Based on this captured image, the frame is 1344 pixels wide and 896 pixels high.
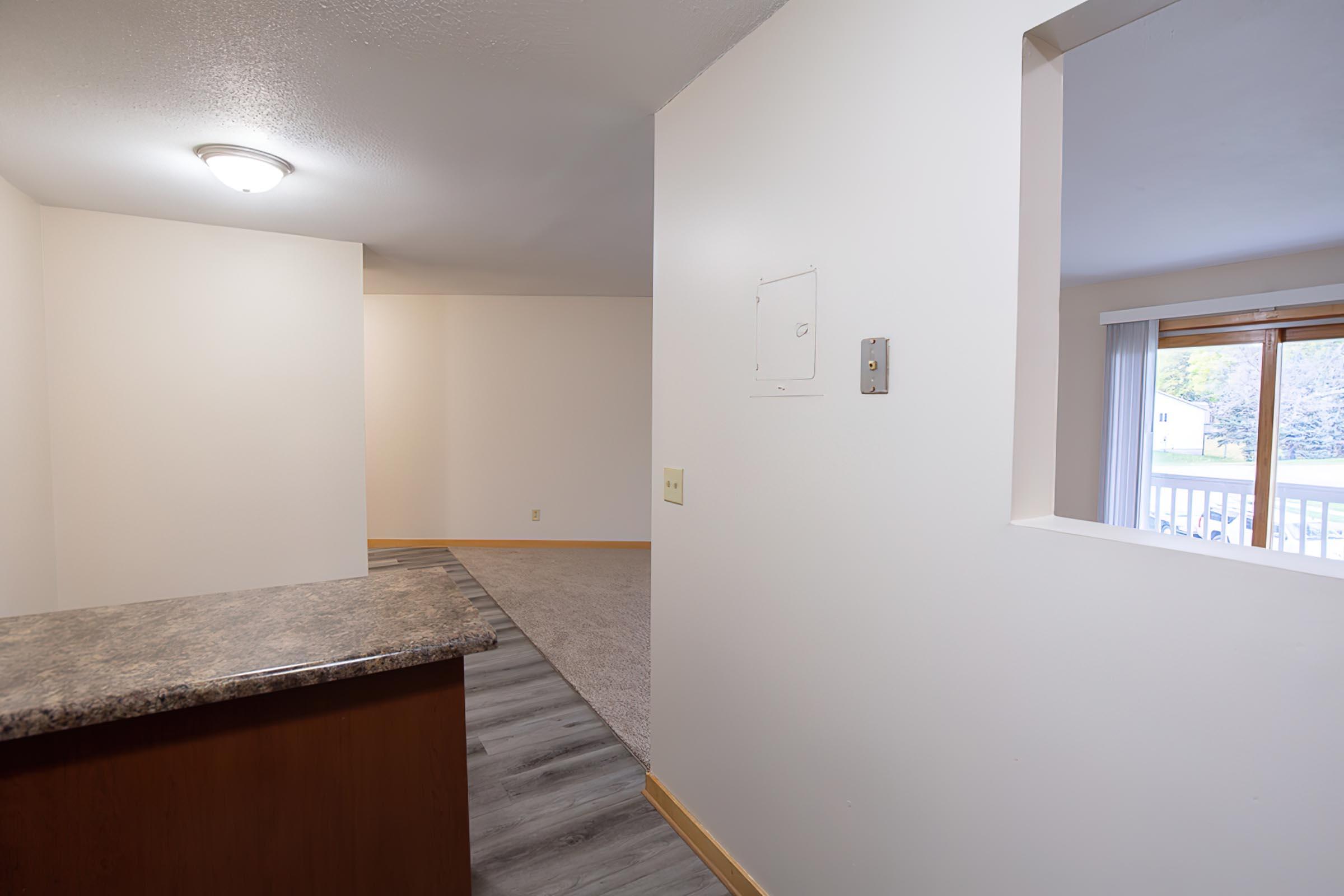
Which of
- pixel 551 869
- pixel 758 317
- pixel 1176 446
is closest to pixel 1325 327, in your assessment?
pixel 1176 446

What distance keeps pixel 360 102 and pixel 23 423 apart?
8.24 feet

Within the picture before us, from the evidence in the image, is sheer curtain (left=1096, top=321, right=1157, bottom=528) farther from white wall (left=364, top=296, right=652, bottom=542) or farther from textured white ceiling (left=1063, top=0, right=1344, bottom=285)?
white wall (left=364, top=296, right=652, bottom=542)

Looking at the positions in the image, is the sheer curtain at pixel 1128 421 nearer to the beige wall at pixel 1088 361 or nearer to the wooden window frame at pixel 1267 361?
the beige wall at pixel 1088 361

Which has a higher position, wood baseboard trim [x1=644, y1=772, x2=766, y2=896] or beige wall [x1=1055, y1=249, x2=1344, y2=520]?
beige wall [x1=1055, y1=249, x2=1344, y2=520]

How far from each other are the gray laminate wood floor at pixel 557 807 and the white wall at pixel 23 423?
2.18 metres

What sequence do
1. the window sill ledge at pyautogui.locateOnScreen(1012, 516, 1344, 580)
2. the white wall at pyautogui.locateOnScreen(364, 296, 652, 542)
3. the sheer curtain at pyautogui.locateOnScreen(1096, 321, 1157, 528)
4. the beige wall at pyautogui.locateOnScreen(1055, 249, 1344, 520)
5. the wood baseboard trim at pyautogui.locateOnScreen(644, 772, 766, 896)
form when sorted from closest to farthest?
the window sill ledge at pyautogui.locateOnScreen(1012, 516, 1344, 580), the wood baseboard trim at pyautogui.locateOnScreen(644, 772, 766, 896), the beige wall at pyautogui.locateOnScreen(1055, 249, 1344, 520), the sheer curtain at pyautogui.locateOnScreen(1096, 321, 1157, 528), the white wall at pyautogui.locateOnScreen(364, 296, 652, 542)

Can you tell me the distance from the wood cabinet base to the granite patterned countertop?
0.08 metres

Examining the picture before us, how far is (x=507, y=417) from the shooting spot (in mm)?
6289

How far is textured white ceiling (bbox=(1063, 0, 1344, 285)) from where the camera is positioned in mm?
1686

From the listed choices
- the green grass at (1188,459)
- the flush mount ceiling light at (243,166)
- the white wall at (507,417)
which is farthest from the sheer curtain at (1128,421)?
the flush mount ceiling light at (243,166)

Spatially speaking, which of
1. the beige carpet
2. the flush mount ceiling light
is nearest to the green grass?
the beige carpet

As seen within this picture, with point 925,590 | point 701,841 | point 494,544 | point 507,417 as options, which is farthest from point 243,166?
point 494,544

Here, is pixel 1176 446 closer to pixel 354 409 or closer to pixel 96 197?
pixel 354 409

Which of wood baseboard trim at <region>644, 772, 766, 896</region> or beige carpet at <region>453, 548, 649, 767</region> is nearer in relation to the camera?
wood baseboard trim at <region>644, 772, 766, 896</region>
